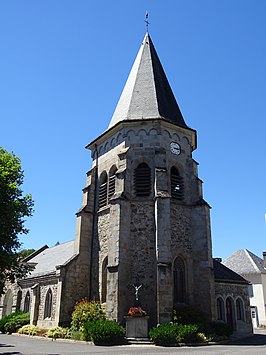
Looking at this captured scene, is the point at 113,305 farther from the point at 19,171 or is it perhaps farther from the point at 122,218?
the point at 19,171

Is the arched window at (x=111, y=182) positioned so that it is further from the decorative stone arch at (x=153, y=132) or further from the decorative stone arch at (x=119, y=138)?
the decorative stone arch at (x=153, y=132)

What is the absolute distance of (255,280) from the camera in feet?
136

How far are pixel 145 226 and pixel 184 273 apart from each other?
3.74 meters

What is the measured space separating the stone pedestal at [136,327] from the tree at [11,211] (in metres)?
5.95

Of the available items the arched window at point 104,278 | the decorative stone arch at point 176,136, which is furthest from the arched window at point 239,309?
the decorative stone arch at point 176,136

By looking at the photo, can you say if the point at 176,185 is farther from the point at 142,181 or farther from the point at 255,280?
the point at 255,280

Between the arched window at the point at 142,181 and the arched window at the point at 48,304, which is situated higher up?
the arched window at the point at 142,181

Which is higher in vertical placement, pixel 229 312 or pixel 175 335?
pixel 229 312

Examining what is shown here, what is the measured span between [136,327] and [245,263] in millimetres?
28387

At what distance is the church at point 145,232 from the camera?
20.2 m

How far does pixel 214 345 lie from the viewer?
675 inches

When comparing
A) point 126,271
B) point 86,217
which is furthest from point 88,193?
point 126,271

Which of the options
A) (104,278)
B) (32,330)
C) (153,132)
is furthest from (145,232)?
(32,330)

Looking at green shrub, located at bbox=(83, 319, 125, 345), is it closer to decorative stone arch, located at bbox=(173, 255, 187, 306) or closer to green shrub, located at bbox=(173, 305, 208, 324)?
green shrub, located at bbox=(173, 305, 208, 324)
